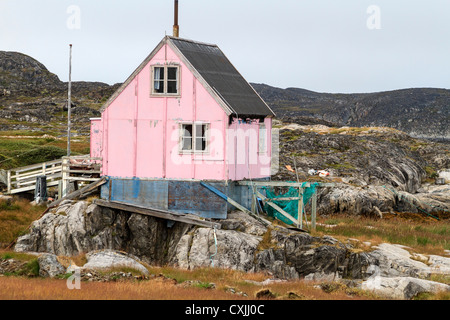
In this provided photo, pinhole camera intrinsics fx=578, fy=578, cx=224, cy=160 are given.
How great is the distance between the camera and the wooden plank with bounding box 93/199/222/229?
86.8 ft

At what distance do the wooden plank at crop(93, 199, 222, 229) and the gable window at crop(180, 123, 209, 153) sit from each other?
3153 millimetres

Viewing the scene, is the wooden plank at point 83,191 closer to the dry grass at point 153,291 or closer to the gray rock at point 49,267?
the gray rock at point 49,267

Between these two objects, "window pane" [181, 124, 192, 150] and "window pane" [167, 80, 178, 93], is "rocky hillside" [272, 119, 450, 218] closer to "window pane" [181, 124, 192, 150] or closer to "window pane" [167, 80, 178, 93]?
"window pane" [181, 124, 192, 150]

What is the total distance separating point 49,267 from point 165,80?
458 inches

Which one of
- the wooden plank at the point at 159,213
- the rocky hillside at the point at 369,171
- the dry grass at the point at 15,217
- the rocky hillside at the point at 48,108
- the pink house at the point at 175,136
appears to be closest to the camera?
the wooden plank at the point at 159,213

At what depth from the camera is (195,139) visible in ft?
91.7

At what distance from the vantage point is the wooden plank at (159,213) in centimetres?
2647

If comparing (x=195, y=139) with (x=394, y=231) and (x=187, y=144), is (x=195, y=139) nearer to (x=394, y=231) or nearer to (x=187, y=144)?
(x=187, y=144)

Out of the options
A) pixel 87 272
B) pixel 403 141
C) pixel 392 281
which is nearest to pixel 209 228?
pixel 87 272

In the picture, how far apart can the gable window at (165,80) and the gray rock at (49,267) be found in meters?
10.8

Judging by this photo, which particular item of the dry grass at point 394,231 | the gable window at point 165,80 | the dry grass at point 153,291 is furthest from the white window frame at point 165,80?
the dry grass at point 153,291

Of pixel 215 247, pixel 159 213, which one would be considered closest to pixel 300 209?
pixel 215 247

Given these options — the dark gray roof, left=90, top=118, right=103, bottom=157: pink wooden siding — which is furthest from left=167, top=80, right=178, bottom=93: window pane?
left=90, top=118, right=103, bottom=157: pink wooden siding
